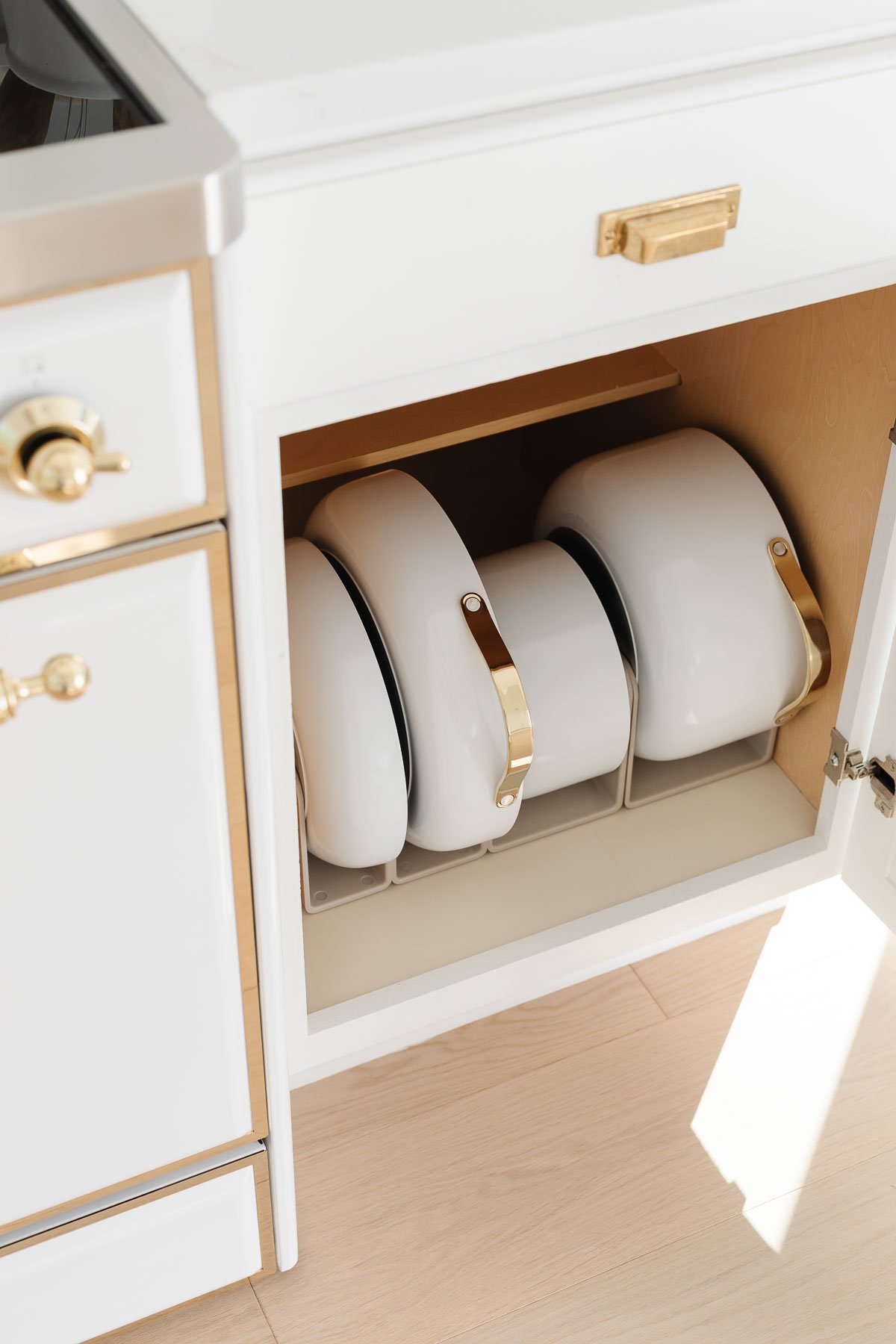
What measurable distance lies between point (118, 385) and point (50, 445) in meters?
0.03

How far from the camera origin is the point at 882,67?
2.10 feet

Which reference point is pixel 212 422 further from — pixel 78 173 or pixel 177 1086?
pixel 177 1086

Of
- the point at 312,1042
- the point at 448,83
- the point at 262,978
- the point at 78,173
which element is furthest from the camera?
the point at 312,1042

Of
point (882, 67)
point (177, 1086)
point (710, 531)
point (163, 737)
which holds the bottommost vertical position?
point (177, 1086)

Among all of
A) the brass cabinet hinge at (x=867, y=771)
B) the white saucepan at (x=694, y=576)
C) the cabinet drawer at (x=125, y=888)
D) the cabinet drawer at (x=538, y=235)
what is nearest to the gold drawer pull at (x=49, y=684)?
the cabinet drawer at (x=125, y=888)

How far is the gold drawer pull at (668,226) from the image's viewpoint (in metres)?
0.62

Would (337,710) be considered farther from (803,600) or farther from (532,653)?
(803,600)

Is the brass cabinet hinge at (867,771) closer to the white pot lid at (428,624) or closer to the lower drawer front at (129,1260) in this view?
the white pot lid at (428,624)

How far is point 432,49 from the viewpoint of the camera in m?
0.57

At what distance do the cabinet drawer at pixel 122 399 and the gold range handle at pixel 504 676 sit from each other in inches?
13.7

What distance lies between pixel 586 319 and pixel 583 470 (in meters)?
0.35

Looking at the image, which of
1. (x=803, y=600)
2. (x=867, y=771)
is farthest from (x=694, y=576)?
(x=867, y=771)

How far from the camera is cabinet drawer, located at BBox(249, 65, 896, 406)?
1.86ft

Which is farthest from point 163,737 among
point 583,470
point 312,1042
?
point 583,470
